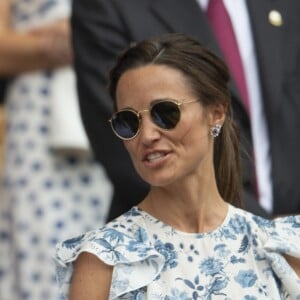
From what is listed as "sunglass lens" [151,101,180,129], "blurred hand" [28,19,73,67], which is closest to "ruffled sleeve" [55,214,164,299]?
"sunglass lens" [151,101,180,129]

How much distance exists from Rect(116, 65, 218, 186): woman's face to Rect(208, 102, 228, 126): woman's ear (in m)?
0.02

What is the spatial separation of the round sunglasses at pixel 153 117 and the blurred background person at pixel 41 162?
2.12 meters

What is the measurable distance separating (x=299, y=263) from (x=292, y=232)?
0.31 feet

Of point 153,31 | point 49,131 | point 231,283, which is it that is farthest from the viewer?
point 49,131

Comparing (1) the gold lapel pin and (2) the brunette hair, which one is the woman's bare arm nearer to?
(2) the brunette hair

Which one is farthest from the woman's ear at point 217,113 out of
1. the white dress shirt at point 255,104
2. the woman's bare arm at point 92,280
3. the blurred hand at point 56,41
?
the blurred hand at point 56,41

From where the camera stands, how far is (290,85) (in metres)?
4.62

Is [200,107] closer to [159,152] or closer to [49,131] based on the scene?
[159,152]

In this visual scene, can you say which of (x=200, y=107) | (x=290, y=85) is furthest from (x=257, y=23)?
(x=200, y=107)

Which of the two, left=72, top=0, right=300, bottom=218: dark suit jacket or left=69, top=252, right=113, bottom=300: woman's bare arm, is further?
left=72, top=0, right=300, bottom=218: dark suit jacket

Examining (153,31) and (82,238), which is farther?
(153,31)

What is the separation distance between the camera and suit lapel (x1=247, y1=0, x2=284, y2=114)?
450cm

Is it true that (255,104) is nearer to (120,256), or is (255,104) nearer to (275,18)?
(275,18)

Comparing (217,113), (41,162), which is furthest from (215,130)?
(41,162)
